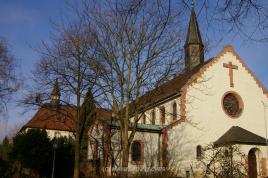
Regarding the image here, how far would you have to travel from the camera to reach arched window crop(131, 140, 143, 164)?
28.3 m

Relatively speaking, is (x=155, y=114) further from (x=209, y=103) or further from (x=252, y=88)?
(x=252, y=88)

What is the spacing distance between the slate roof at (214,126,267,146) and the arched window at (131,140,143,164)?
251 inches

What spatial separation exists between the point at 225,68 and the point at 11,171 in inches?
820

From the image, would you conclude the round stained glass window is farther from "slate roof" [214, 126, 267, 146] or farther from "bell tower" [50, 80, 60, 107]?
"bell tower" [50, 80, 60, 107]

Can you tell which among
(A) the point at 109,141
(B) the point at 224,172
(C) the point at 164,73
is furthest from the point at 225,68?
(B) the point at 224,172

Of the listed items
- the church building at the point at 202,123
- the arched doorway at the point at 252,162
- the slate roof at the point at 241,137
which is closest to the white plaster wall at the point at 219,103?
the church building at the point at 202,123

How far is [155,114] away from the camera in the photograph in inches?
1350

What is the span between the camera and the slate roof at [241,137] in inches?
1090

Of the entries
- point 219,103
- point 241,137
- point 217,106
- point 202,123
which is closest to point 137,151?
point 202,123

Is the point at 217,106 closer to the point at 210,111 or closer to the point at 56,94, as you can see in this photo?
the point at 210,111

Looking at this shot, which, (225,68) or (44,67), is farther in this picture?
(225,68)

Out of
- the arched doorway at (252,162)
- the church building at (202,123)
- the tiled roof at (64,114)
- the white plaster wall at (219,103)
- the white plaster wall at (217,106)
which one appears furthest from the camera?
the white plaster wall at (219,103)

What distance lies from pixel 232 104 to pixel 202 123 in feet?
13.6

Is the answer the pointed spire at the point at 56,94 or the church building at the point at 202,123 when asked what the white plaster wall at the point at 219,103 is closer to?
the church building at the point at 202,123
